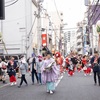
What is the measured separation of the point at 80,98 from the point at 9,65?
7724 mm

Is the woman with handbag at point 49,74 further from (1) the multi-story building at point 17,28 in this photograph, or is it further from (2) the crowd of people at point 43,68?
(1) the multi-story building at point 17,28

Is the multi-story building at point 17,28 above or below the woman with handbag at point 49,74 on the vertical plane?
above

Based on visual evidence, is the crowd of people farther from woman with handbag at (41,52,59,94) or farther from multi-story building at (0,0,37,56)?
multi-story building at (0,0,37,56)

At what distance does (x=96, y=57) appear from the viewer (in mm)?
17016

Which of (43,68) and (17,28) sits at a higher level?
(17,28)

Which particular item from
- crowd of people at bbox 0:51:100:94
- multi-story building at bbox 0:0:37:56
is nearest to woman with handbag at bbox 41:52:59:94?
crowd of people at bbox 0:51:100:94

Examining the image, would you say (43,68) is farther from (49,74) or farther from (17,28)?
(17,28)

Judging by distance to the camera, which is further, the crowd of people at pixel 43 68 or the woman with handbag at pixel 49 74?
the crowd of people at pixel 43 68

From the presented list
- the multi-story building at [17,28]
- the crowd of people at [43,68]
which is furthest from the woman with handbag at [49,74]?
the multi-story building at [17,28]

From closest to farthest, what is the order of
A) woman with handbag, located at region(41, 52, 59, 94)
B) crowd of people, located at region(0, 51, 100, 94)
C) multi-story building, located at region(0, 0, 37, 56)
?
woman with handbag, located at region(41, 52, 59, 94) → crowd of people, located at region(0, 51, 100, 94) → multi-story building, located at region(0, 0, 37, 56)

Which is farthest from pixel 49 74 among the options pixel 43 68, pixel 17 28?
pixel 17 28

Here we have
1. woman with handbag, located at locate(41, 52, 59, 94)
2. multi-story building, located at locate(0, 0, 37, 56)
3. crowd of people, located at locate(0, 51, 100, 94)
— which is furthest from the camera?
multi-story building, located at locate(0, 0, 37, 56)

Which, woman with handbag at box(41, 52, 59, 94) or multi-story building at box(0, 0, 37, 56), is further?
multi-story building at box(0, 0, 37, 56)

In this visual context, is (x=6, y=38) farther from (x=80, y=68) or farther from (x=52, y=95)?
(x=52, y=95)
